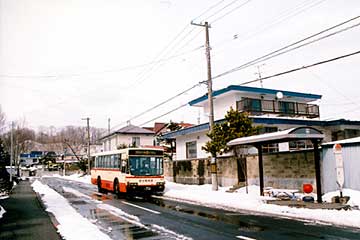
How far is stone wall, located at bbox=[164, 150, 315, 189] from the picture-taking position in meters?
20.1

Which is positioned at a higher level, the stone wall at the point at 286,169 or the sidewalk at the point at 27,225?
the stone wall at the point at 286,169

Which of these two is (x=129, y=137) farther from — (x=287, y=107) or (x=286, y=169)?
(x=286, y=169)

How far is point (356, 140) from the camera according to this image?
57.9ft

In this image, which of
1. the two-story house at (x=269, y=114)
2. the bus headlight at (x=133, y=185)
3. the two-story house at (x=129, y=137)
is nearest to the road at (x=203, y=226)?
the bus headlight at (x=133, y=185)

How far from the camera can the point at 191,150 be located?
35.5 m

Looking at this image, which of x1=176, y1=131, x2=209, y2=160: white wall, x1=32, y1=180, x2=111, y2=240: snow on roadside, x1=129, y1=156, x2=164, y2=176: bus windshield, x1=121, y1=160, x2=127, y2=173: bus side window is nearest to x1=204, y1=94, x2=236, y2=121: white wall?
x1=176, y1=131, x2=209, y2=160: white wall

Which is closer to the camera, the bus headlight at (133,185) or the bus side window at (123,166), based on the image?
the bus headlight at (133,185)

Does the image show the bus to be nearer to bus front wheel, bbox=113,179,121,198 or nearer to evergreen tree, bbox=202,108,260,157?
bus front wheel, bbox=113,179,121,198

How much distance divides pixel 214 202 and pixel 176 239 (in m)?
9.46

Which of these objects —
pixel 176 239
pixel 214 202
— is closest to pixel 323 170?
pixel 214 202

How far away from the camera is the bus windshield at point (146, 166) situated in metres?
23.8

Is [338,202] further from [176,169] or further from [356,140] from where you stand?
[176,169]

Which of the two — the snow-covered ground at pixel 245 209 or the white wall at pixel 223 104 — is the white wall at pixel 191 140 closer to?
the white wall at pixel 223 104

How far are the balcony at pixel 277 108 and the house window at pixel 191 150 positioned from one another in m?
6.03
